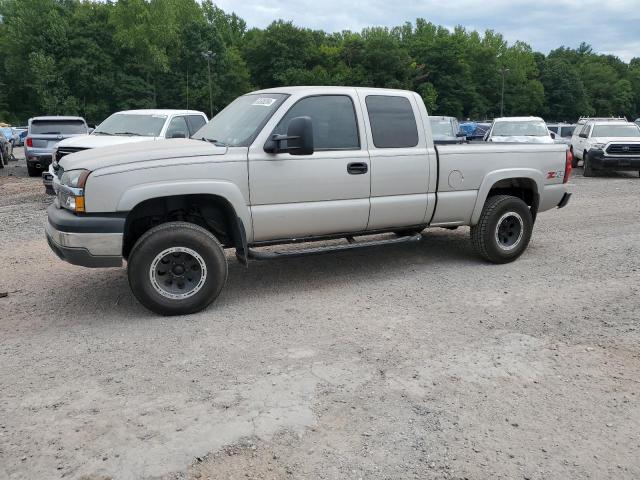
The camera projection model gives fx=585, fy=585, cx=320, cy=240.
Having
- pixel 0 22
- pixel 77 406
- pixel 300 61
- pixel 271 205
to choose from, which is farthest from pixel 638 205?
pixel 0 22

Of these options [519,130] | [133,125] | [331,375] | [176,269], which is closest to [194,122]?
[133,125]

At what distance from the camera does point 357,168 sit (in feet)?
19.2

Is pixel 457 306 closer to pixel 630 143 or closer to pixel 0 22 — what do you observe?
pixel 630 143

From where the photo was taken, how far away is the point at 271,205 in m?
5.49

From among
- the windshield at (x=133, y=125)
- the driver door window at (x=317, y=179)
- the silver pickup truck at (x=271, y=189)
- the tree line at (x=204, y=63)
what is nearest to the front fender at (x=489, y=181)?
the silver pickup truck at (x=271, y=189)

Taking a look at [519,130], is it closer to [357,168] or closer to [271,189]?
[357,168]

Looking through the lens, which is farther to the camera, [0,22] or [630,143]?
[0,22]

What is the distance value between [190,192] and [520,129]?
1472cm

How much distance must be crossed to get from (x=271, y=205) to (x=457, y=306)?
78.4 inches

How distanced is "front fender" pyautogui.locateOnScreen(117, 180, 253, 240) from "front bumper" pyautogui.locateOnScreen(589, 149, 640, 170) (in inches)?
588

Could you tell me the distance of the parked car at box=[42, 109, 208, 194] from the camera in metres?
11.4

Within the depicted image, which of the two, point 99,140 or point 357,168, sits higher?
point 99,140

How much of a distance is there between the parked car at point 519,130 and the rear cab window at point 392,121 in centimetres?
1167

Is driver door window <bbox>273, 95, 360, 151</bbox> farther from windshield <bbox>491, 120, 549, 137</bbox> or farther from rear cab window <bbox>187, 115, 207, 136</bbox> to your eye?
windshield <bbox>491, 120, 549, 137</bbox>
